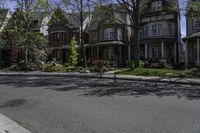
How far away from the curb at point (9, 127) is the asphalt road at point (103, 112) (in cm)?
22

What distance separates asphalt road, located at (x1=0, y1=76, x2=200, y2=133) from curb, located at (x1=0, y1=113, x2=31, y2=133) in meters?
0.22

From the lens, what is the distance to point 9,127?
9.49 metres

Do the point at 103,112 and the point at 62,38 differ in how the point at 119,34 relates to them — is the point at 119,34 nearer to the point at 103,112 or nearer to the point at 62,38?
the point at 62,38

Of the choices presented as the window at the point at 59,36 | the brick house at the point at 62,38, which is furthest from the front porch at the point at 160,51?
the window at the point at 59,36

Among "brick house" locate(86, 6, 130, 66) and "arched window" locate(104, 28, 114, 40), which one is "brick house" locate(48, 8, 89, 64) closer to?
"brick house" locate(86, 6, 130, 66)

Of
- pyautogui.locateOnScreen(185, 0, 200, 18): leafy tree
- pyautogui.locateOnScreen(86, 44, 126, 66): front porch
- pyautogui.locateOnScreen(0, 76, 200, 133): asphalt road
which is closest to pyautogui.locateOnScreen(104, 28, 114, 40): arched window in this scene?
pyautogui.locateOnScreen(86, 44, 126, 66): front porch

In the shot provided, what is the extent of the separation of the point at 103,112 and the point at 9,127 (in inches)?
121

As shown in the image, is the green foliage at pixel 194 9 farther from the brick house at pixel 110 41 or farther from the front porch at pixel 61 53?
the front porch at pixel 61 53

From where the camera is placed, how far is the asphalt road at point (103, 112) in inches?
361

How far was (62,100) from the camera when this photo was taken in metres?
14.1

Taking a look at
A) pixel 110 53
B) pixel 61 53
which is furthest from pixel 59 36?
pixel 110 53

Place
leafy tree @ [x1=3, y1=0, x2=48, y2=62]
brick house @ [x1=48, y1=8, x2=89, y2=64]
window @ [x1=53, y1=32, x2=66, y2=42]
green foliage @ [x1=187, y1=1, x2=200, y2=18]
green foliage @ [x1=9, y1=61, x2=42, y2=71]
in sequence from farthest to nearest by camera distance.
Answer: window @ [x1=53, y1=32, x2=66, y2=42] → brick house @ [x1=48, y1=8, x2=89, y2=64] → leafy tree @ [x1=3, y1=0, x2=48, y2=62] → green foliage @ [x1=9, y1=61, x2=42, y2=71] → green foliage @ [x1=187, y1=1, x2=200, y2=18]

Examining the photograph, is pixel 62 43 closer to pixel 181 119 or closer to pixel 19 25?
pixel 19 25

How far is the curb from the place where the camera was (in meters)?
9.02
